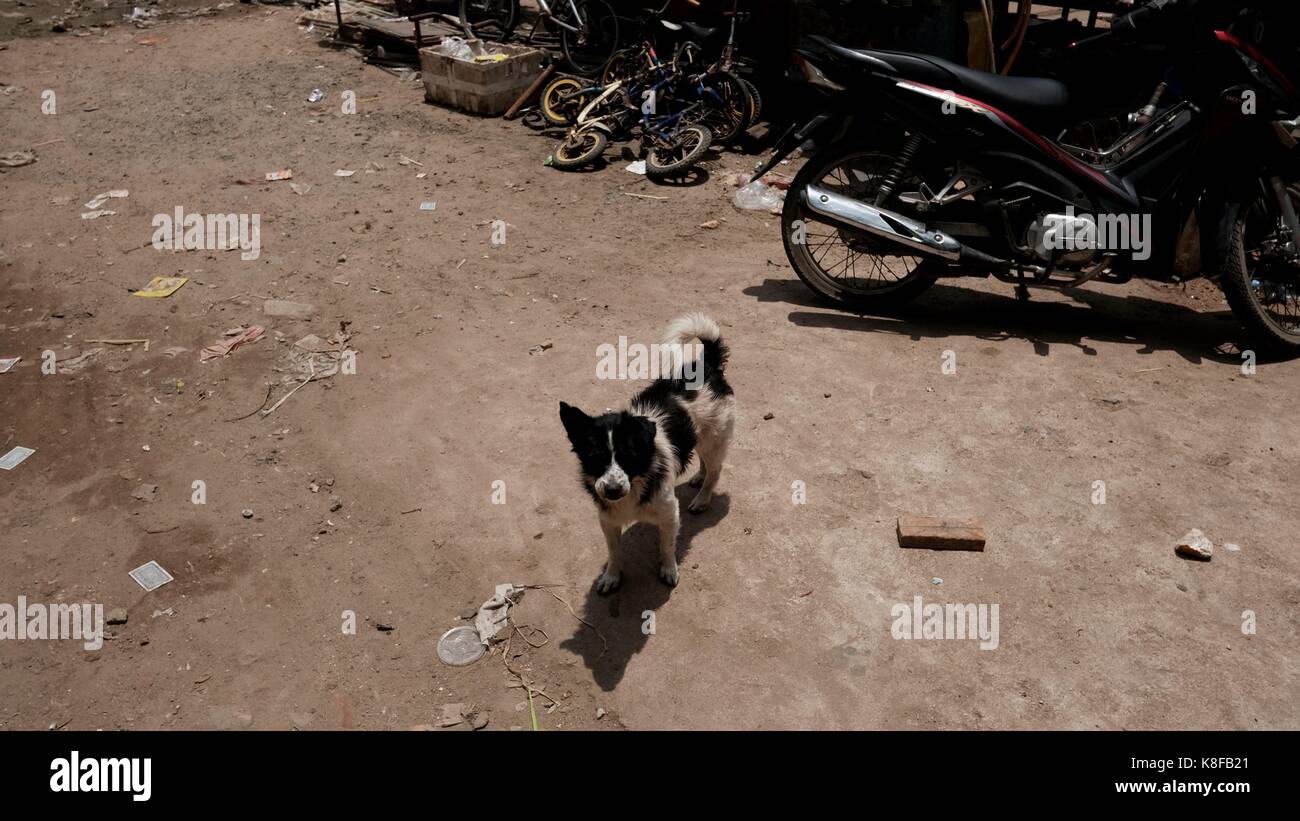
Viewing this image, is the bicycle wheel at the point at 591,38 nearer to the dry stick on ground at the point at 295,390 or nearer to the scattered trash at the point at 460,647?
the dry stick on ground at the point at 295,390

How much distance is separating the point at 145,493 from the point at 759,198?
217 inches

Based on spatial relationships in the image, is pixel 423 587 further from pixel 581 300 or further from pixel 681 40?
pixel 681 40

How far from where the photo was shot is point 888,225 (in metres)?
5.60

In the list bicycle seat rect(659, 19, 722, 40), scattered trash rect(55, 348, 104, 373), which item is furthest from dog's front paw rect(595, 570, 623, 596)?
bicycle seat rect(659, 19, 722, 40)

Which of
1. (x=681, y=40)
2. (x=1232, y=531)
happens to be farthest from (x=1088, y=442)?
(x=681, y=40)

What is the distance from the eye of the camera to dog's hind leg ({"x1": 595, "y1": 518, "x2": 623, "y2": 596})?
376 centimetres

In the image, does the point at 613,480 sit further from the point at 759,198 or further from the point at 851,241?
the point at 759,198

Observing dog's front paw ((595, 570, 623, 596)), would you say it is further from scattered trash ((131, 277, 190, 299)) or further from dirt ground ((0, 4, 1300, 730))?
scattered trash ((131, 277, 190, 299))

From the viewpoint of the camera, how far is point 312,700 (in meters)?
3.41

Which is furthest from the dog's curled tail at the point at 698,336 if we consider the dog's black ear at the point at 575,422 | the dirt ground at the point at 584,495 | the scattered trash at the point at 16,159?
the scattered trash at the point at 16,159

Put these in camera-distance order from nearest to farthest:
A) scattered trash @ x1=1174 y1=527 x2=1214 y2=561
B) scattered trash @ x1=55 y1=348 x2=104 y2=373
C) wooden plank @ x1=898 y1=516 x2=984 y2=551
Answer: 1. scattered trash @ x1=1174 y1=527 x2=1214 y2=561
2. wooden plank @ x1=898 y1=516 x2=984 y2=551
3. scattered trash @ x1=55 y1=348 x2=104 y2=373

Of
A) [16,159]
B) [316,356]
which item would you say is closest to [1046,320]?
[316,356]

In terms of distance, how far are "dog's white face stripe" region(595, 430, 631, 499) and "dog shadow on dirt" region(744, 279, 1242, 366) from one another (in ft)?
9.67
